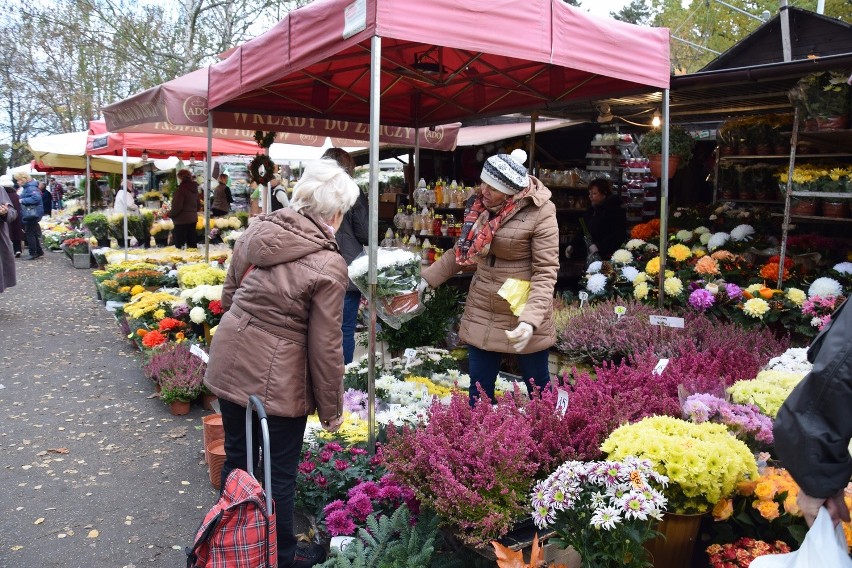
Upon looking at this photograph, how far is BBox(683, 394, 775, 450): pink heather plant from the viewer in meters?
2.81

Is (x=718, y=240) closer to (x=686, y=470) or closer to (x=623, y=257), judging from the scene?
(x=623, y=257)

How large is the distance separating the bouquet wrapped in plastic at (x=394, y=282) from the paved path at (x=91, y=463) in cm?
161

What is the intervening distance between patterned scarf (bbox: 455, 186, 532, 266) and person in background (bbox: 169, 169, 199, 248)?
37.7ft

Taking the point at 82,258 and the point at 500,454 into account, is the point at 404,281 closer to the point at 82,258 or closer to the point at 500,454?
the point at 500,454

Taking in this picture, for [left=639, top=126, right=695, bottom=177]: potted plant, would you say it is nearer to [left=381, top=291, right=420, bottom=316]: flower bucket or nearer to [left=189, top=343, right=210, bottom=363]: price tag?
[left=381, top=291, right=420, bottom=316]: flower bucket

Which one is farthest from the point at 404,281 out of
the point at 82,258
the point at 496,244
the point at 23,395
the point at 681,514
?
the point at 82,258

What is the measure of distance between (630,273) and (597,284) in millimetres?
317

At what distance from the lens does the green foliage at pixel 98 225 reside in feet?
51.4

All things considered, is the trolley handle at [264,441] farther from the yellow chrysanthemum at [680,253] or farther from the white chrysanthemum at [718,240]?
the white chrysanthemum at [718,240]

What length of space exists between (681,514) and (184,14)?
2161cm

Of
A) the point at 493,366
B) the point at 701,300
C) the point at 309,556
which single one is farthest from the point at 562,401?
the point at 701,300

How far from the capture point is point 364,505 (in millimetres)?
3150

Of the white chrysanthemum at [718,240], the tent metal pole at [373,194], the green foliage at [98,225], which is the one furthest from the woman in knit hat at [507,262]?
the green foliage at [98,225]

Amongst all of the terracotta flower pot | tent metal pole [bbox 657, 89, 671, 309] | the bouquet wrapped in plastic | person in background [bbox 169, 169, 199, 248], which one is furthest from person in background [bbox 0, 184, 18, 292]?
tent metal pole [bbox 657, 89, 671, 309]
